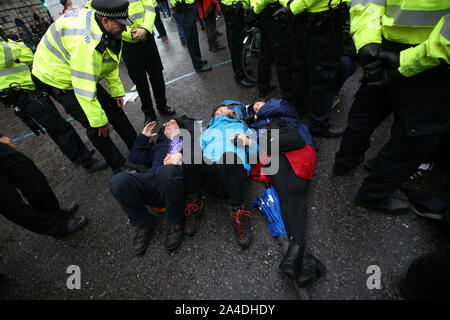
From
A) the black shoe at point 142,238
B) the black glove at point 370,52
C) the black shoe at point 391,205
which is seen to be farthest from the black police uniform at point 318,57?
the black shoe at point 142,238

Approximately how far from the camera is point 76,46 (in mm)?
1729

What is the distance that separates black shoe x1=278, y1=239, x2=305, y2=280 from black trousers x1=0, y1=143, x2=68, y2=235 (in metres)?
2.12

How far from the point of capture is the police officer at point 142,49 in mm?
2609

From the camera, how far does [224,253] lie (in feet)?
5.83

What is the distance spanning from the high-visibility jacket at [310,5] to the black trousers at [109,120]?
214 cm

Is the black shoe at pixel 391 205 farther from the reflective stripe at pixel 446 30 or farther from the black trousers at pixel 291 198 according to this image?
the reflective stripe at pixel 446 30

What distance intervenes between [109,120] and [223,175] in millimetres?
1647

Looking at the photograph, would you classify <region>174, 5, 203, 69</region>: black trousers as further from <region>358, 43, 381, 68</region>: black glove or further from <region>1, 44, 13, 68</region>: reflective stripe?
<region>358, 43, 381, 68</region>: black glove

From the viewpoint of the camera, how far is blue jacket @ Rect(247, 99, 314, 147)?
2.25 m

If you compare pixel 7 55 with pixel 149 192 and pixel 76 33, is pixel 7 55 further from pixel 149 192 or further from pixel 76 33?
pixel 149 192

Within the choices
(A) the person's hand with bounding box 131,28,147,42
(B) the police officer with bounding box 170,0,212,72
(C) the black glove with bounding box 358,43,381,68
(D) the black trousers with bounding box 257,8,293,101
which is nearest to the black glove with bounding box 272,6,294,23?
(D) the black trousers with bounding box 257,8,293,101
